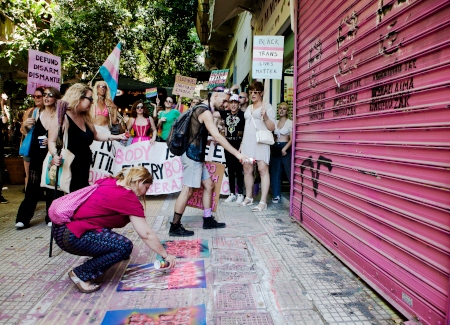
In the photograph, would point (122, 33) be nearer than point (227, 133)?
No

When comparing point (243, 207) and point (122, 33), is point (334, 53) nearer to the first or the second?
point (243, 207)

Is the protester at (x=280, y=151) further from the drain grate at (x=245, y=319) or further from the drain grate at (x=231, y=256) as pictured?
the drain grate at (x=245, y=319)

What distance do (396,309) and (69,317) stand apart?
2.34 m

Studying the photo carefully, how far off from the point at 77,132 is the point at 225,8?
23.9 feet

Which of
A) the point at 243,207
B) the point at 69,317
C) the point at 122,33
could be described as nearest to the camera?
the point at 69,317

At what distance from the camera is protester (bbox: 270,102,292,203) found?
6000 millimetres

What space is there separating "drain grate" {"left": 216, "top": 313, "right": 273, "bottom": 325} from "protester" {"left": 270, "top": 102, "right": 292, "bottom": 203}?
368cm

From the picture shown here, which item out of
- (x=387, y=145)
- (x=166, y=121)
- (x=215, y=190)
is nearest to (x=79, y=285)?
(x=215, y=190)

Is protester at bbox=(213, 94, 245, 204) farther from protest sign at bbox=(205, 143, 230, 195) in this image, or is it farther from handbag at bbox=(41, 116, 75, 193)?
handbag at bbox=(41, 116, 75, 193)

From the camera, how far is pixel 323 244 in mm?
3863

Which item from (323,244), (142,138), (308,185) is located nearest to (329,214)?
(323,244)

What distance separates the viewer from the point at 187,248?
3.86 meters

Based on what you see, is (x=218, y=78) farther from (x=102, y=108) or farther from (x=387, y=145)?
(x=387, y=145)

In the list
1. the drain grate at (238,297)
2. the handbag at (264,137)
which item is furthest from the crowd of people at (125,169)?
the drain grate at (238,297)
